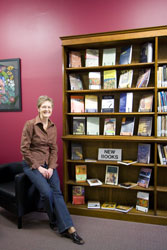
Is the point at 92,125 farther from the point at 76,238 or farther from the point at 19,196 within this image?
the point at 76,238

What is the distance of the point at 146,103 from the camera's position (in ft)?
8.20

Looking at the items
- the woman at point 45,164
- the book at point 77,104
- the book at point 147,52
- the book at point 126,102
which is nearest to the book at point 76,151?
the woman at point 45,164

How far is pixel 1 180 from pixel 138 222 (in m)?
1.85

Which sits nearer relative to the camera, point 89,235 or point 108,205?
point 89,235

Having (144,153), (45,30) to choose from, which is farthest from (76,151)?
(45,30)

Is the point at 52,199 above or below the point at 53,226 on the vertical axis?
above

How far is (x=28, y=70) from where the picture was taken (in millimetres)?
3059

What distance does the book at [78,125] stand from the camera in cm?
275

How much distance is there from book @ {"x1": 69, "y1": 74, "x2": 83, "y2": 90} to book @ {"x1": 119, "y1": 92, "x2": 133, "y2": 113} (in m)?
0.59

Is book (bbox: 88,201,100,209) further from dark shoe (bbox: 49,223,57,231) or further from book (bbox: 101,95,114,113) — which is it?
book (bbox: 101,95,114,113)

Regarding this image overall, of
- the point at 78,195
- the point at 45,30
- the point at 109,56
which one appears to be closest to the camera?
the point at 109,56

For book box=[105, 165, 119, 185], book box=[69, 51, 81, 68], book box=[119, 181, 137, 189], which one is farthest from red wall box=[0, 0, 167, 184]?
book box=[119, 181, 137, 189]

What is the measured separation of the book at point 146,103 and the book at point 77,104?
0.79m

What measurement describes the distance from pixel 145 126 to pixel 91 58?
3.77ft
